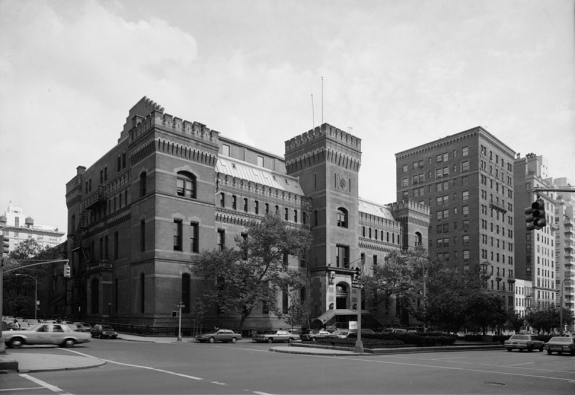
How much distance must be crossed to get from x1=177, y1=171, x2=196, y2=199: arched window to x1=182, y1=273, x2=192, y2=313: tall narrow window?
7807mm

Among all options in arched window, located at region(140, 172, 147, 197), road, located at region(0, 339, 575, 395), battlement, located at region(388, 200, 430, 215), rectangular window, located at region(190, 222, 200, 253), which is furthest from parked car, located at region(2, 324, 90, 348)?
battlement, located at region(388, 200, 430, 215)

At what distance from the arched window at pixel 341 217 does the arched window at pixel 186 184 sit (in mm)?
19918

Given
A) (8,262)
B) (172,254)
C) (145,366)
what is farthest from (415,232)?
(145,366)

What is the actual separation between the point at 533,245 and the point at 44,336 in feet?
361

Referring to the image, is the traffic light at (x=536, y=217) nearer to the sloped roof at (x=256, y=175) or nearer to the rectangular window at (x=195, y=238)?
the rectangular window at (x=195, y=238)

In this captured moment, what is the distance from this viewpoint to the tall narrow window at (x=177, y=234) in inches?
2090

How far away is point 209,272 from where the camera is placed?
169ft

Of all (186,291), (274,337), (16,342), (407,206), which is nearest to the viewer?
(16,342)

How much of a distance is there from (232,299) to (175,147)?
1548 cm

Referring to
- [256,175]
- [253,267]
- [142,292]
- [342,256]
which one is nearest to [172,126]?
[256,175]

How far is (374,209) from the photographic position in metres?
77.7

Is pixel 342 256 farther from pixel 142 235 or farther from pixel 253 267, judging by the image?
pixel 142 235

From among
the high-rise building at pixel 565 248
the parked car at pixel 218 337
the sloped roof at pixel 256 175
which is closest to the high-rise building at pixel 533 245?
the high-rise building at pixel 565 248

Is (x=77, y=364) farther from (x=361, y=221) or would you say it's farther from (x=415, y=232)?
(x=415, y=232)
